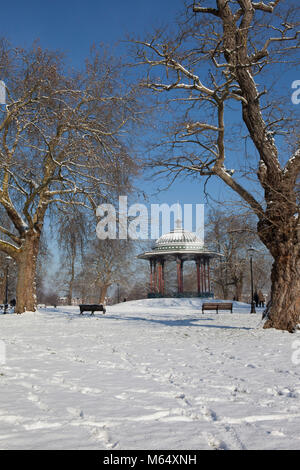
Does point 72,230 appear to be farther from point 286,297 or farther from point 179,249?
point 179,249

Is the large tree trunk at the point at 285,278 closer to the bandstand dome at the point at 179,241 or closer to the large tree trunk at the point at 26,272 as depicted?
the large tree trunk at the point at 26,272

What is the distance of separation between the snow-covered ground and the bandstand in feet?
89.3

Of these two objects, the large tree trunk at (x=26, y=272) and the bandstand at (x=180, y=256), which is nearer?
the large tree trunk at (x=26, y=272)

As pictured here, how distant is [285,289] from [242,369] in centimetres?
592

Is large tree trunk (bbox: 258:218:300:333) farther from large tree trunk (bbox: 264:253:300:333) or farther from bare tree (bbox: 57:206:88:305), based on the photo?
bare tree (bbox: 57:206:88:305)

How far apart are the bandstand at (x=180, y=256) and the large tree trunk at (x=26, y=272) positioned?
17.8 meters

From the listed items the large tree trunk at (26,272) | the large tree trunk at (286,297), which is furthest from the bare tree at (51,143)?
the large tree trunk at (286,297)

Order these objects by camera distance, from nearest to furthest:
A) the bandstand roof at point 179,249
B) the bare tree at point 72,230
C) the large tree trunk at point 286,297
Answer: the large tree trunk at point 286,297, the bare tree at point 72,230, the bandstand roof at point 179,249

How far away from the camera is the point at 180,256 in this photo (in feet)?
119

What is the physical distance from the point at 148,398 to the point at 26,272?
1473cm

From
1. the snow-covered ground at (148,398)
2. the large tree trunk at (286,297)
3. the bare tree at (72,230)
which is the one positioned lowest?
the snow-covered ground at (148,398)

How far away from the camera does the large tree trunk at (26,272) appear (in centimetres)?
1781

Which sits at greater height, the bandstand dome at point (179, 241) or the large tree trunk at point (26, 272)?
the bandstand dome at point (179, 241)

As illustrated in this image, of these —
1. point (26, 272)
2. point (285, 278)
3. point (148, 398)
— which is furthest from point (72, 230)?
point (148, 398)
